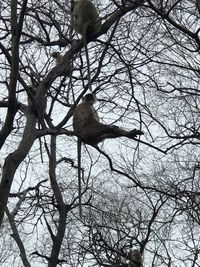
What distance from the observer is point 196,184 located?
10.7 meters

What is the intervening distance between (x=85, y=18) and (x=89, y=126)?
190 centimetres

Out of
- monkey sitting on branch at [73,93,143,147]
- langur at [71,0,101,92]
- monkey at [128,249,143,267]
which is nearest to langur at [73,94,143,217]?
monkey sitting on branch at [73,93,143,147]

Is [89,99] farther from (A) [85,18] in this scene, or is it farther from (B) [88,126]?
(A) [85,18]

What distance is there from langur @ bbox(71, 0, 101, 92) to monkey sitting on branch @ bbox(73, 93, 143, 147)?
2.98 ft

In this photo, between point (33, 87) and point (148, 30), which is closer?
point (33, 87)

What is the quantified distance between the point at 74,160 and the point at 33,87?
2.85 metres

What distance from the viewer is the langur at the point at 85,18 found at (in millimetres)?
7359

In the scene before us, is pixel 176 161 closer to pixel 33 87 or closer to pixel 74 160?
pixel 74 160

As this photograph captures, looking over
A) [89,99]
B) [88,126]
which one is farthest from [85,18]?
[88,126]

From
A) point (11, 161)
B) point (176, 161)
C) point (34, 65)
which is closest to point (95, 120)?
point (11, 161)

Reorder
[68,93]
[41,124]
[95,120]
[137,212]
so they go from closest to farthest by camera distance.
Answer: [41,124] < [95,120] < [68,93] < [137,212]

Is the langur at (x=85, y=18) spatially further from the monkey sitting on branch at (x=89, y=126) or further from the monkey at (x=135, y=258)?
the monkey at (x=135, y=258)

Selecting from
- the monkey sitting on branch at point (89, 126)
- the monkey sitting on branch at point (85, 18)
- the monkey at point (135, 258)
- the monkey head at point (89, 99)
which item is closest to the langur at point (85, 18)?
the monkey sitting on branch at point (85, 18)

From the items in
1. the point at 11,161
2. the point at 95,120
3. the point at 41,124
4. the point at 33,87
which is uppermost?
the point at 33,87
